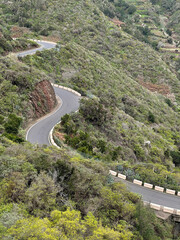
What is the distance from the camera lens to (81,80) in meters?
35.2

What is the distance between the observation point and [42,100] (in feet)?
77.7

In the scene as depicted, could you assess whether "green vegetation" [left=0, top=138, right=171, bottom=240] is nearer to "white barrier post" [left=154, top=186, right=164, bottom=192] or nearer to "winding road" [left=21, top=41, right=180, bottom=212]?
"winding road" [left=21, top=41, right=180, bottom=212]

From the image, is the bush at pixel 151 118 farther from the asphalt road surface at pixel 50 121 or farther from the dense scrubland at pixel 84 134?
the asphalt road surface at pixel 50 121

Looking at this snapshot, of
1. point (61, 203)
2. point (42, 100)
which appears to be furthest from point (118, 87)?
point (61, 203)

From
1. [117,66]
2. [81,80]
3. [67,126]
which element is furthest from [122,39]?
Answer: [67,126]

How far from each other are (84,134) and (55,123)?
11.6 feet

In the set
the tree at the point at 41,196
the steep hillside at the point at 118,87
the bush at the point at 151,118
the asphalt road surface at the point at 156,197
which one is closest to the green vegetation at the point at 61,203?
the tree at the point at 41,196

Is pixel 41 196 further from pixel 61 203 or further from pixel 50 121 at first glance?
pixel 50 121

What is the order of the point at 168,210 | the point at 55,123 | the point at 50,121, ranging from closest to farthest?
the point at 168,210
the point at 55,123
the point at 50,121

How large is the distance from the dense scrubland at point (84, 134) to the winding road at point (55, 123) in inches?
31.5

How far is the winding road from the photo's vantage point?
13.9 meters

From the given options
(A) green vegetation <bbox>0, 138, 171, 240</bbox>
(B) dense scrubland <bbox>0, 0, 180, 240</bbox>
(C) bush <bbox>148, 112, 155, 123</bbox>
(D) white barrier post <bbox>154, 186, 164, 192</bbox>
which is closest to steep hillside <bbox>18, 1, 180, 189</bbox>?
(C) bush <bbox>148, 112, 155, 123</bbox>

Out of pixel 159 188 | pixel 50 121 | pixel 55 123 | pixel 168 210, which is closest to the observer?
pixel 168 210

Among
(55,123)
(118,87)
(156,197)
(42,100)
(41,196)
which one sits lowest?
(118,87)
